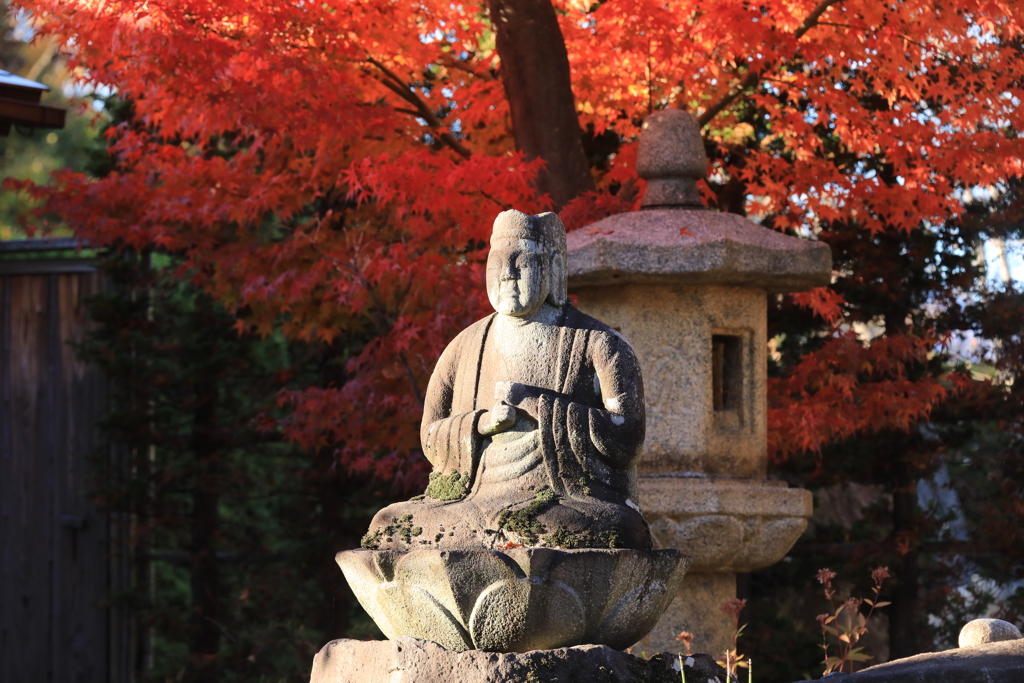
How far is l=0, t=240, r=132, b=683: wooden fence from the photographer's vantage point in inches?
347

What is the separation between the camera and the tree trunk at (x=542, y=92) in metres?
7.66

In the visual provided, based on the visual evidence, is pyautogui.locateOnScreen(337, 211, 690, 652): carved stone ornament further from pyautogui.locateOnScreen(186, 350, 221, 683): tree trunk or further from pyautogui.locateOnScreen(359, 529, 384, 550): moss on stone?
pyautogui.locateOnScreen(186, 350, 221, 683): tree trunk

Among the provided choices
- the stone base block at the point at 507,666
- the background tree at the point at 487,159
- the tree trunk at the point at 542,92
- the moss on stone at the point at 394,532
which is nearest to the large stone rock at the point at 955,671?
the stone base block at the point at 507,666

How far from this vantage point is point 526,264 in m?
4.42

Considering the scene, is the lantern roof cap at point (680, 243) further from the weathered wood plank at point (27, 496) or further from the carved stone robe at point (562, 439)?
the weathered wood plank at point (27, 496)

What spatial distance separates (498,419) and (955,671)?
6.90 ft

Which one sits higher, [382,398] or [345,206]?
[345,206]

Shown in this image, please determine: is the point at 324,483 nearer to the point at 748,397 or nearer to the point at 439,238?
the point at 439,238

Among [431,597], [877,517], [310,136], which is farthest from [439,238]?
[877,517]

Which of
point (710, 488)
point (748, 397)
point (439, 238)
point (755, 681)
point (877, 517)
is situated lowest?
point (755, 681)

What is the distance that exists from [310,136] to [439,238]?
1.06 m

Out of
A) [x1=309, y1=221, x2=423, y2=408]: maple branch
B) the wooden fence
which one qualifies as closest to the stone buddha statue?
[x1=309, y1=221, x2=423, y2=408]: maple branch

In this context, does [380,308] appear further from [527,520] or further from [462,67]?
[527,520]

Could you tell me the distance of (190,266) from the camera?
28.4 feet
